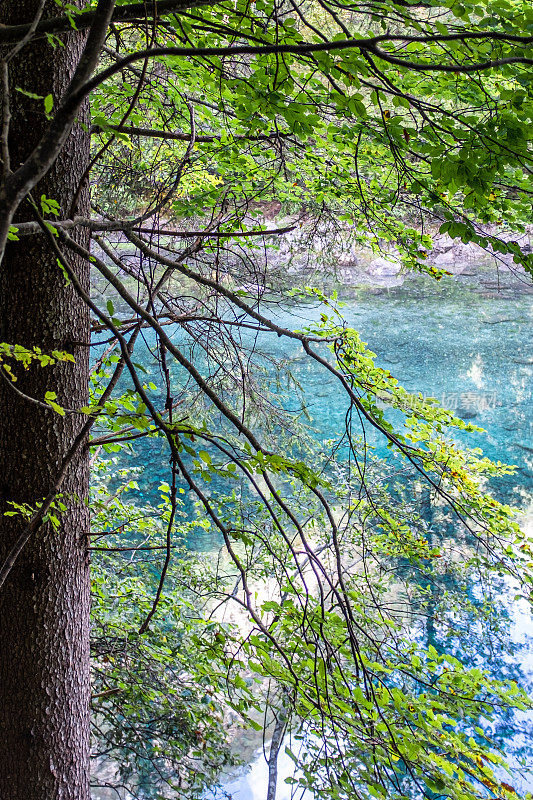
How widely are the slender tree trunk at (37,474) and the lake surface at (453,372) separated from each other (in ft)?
Result: 13.5

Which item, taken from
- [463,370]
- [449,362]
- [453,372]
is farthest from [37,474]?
[449,362]

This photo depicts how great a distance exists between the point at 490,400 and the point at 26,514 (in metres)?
9.93

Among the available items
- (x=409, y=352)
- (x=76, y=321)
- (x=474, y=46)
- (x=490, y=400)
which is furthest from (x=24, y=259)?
(x=409, y=352)

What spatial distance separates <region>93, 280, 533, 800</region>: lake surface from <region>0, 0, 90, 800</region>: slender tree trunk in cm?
411

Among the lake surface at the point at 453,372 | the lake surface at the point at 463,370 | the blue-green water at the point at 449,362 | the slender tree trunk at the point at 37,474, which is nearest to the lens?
the slender tree trunk at the point at 37,474

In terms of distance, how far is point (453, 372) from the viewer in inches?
442

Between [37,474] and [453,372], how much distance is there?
10551mm

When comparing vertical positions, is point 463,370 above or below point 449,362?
below

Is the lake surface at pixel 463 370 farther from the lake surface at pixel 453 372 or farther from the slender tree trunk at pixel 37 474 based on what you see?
the slender tree trunk at pixel 37 474

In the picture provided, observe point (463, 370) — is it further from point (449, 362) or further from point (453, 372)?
point (449, 362)

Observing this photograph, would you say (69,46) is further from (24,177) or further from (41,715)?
(41,715)

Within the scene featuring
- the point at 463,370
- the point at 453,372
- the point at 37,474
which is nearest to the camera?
the point at 37,474

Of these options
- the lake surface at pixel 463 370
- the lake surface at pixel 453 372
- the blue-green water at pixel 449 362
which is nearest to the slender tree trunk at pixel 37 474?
the lake surface at pixel 453 372

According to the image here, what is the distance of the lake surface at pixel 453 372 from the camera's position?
5852mm
